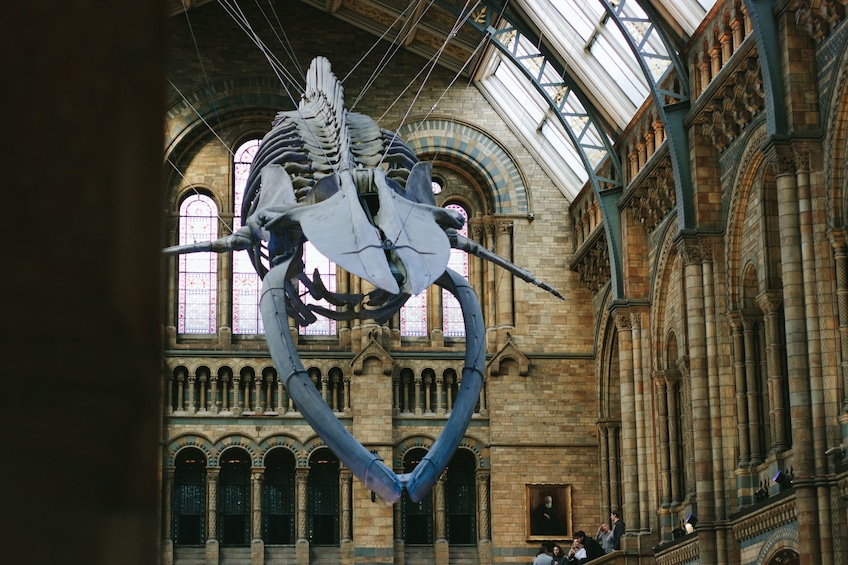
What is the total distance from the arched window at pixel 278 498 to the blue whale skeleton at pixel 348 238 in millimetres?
15230

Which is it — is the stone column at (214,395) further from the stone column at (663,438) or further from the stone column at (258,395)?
the stone column at (663,438)

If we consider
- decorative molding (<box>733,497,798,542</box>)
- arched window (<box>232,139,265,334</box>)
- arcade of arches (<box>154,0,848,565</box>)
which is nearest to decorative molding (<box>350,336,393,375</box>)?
arcade of arches (<box>154,0,848,565</box>)

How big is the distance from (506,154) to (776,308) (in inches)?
457

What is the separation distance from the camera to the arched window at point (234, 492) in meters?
29.2

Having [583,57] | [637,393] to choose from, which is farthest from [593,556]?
[583,57]

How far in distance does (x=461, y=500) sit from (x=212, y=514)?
525 cm

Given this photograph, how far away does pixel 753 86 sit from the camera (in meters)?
20.4

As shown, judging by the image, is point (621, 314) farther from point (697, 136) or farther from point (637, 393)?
point (697, 136)

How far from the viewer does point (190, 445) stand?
29047 millimetres

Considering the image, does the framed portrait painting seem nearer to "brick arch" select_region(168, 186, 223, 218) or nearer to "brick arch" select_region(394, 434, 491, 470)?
"brick arch" select_region(394, 434, 491, 470)

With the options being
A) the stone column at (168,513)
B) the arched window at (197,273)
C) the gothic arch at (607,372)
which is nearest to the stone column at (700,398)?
the gothic arch at (607,372)

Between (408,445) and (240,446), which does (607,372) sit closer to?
(408,445)

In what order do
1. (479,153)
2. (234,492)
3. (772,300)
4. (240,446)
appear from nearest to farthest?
(772,300) → (240,446) → (234,492) → (479,153)

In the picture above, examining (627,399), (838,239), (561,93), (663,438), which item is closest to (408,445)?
(627,399)
